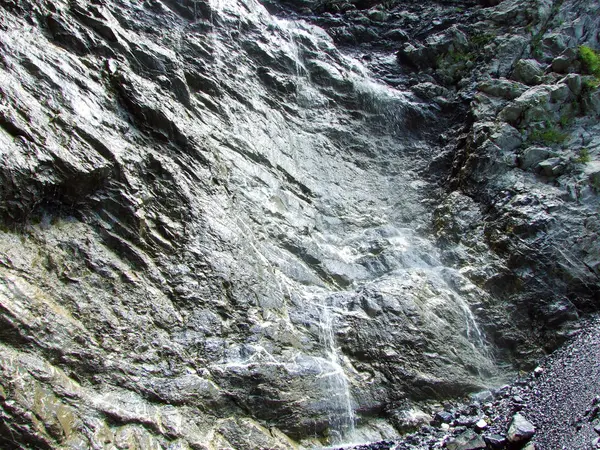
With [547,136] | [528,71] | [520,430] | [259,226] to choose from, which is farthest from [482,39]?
[520,430]

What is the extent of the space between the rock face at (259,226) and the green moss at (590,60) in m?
0.38

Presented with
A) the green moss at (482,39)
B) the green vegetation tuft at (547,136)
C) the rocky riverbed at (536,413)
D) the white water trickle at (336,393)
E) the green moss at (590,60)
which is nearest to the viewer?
the rocky riverbed at (536,413)

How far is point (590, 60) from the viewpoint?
53.3 feet

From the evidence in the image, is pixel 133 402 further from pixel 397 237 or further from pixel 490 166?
pixel 490 166

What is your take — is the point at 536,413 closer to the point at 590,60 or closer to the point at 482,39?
the point at 590,60

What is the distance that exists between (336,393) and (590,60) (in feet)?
49.7

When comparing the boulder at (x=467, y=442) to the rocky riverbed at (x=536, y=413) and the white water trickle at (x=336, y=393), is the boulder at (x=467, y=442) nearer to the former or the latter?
the rocky riverbed at (x=536, y=413)

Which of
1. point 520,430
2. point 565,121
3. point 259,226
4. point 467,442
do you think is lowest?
point 467,442

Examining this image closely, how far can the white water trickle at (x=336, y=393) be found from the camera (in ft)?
31.3

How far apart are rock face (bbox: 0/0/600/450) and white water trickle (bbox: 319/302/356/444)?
1.8 inches

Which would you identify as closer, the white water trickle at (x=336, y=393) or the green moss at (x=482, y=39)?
the white water trickle at (x=336, y=393)

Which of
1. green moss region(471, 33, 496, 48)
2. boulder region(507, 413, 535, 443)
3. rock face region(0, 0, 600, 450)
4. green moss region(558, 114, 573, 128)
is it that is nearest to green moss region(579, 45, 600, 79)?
rock face region(0, 0, 600, 450)

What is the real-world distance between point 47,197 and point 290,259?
20.0ft

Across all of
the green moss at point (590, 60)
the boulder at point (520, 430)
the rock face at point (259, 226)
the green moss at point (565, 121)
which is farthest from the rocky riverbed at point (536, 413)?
the green moss at point (590, 60)
